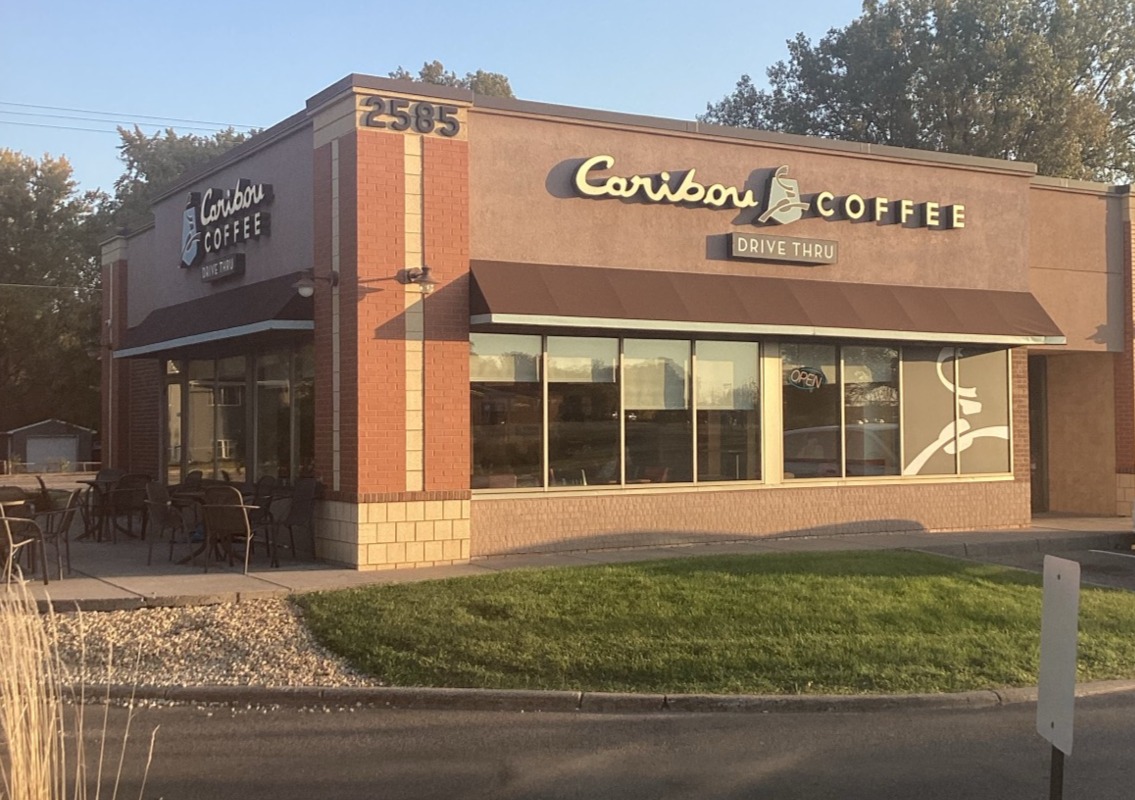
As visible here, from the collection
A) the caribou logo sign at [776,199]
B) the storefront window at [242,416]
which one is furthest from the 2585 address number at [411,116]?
the storefront window at [242,416]

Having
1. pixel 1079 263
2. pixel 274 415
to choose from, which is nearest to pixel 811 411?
A: pixel 1079 263

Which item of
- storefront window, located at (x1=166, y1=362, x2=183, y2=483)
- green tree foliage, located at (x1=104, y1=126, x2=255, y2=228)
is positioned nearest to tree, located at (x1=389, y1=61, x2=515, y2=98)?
green tree foliage, located at (x1=104, y1=126, x2=255, y2=228)

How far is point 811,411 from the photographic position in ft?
51.7

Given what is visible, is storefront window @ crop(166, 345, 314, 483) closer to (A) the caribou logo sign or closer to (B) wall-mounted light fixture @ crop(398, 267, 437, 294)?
(B) wall-mounted light fixture @ crop(398, 267, 437, 294)

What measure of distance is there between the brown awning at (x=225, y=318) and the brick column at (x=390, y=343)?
380 millimetres

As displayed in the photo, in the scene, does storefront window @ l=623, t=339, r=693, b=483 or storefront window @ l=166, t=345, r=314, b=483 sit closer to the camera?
storefront window @ l=623, t=339, r=693, b=483

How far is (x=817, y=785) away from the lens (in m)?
6.16

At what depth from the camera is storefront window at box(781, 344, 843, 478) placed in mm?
15586

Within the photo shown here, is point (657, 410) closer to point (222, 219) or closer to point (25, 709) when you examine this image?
point (222, 219)

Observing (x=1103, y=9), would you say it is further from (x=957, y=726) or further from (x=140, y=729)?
(x=140, y=729)

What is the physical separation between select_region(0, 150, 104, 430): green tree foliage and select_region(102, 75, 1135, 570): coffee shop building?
2836 cm

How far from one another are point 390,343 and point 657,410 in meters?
3.83

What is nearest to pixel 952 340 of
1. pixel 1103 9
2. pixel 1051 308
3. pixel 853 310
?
pixel 853 310

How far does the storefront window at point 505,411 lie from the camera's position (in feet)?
44.4
